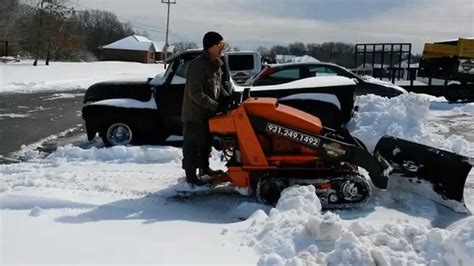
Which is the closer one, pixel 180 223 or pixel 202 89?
pixel 180 223

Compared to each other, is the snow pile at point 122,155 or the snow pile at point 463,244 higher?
the snow pile at point 463,244

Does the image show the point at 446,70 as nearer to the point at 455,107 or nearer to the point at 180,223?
the point at 455,107

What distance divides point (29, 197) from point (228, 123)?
226 cm

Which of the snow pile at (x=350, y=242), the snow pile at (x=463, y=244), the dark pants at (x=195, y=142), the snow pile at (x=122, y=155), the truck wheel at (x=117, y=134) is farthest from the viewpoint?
the truck wheel at (x=117, y=134)

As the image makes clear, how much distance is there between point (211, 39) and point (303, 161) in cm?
176

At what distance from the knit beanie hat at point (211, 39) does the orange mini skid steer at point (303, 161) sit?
78cm

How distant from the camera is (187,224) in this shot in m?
5.19

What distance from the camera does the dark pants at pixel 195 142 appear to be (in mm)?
6379

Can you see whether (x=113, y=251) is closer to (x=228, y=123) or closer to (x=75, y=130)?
(x=228, y=123)

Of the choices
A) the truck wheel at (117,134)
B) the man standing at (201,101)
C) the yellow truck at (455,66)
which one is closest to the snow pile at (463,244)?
the man standing at (201,101)

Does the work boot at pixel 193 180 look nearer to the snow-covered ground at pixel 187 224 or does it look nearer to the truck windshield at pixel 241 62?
the snow-covered ground at pixel 187 224

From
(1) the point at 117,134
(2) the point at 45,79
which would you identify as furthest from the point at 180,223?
(2) the point at 45,79

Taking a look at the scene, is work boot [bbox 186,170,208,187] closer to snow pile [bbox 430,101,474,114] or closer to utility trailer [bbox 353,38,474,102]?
snow pile [bbox 430,101,474,114]

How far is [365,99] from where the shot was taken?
10.9m
